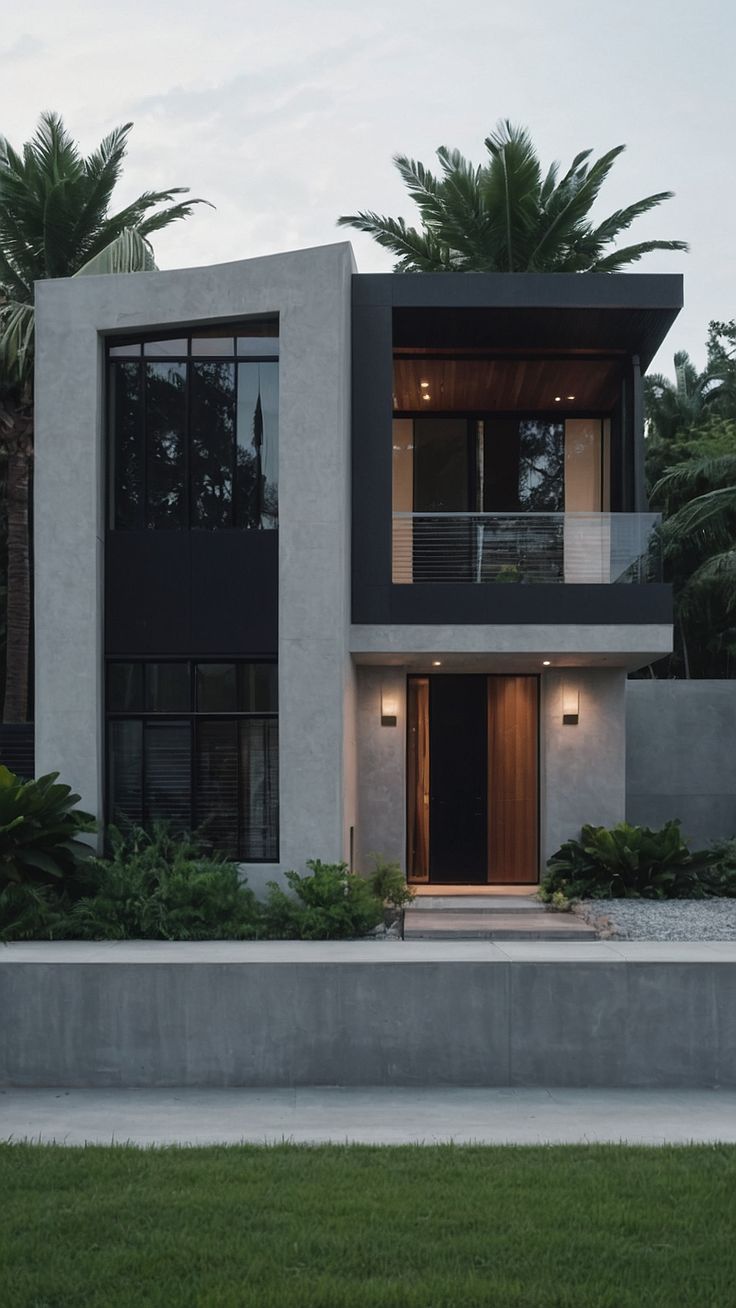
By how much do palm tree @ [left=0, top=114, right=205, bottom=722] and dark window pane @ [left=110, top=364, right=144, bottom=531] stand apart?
21.1 ft

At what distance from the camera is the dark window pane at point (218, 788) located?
12992mm

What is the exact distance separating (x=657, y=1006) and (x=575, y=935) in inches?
120

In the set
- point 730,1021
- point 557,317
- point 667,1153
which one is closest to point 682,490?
point 557,317

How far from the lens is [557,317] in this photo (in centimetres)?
1427

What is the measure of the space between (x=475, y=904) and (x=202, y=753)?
376 centimetres

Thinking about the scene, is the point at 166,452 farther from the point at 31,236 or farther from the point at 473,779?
the point at 31,236

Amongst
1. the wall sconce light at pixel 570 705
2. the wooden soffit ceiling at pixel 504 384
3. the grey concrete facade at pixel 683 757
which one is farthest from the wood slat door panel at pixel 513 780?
the wooden soffit ceiling at pixel 504 384

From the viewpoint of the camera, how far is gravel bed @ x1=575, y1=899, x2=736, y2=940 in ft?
39.0

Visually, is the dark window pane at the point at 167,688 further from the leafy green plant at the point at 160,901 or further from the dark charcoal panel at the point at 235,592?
the leafy green plant at the point at 160,901

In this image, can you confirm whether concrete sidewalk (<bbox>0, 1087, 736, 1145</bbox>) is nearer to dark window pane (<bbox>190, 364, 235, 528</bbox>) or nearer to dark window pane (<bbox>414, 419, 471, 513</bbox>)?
dark window pane (<bbox>190, 364, 235, 528</bbox>)

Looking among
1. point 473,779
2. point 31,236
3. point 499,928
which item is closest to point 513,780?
point 473,779

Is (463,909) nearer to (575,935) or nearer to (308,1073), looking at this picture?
(575,935)

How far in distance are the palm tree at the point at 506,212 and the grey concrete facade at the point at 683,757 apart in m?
8.12

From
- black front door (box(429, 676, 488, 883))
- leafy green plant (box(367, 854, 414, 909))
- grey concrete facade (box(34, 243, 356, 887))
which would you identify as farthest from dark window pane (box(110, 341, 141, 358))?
leafy green plant (box(367, 854, 414, 909))
